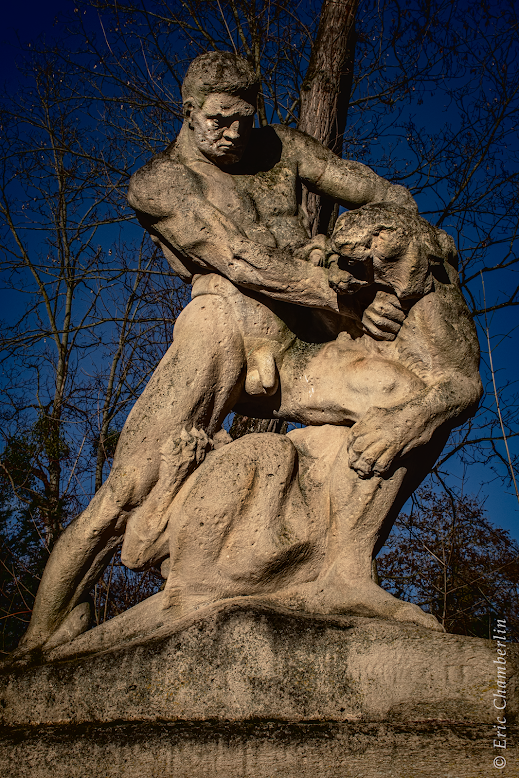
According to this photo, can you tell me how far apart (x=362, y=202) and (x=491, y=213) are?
16.2 ft

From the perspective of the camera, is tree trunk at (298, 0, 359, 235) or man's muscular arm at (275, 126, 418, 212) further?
tree trunk at (298, 0, 359, 235)

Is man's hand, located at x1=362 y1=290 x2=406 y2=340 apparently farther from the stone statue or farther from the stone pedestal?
the stone pedestal

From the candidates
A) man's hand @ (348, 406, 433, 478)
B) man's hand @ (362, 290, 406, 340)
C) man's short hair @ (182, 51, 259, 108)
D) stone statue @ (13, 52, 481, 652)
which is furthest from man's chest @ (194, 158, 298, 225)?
man's hand @ (348, 406, 433, 478)

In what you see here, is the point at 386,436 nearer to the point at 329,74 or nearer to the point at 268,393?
the point at 268,393

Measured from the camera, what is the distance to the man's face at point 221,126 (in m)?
2.88

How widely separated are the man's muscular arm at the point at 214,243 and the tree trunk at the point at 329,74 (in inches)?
143

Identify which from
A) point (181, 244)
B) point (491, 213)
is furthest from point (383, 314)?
point (491, 213)

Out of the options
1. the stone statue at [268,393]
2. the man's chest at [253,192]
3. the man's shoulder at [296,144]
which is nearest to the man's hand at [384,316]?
the stone statue at [268,393]

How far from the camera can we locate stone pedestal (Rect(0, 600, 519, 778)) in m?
1.94

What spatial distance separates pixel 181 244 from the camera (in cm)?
291

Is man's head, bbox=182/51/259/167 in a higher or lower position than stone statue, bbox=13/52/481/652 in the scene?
higher

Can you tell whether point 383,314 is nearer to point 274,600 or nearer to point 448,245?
point 448,245

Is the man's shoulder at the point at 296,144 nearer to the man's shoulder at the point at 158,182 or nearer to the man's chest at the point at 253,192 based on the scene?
the man's chest at the point at 253,192

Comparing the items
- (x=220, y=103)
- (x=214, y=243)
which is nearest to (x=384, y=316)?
(x=214, y=243)
